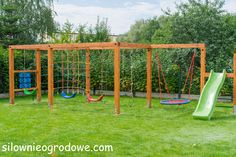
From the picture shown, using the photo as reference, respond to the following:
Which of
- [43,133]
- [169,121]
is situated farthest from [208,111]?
[43,133]

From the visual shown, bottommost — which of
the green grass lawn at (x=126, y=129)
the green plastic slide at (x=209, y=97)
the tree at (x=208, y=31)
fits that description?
the green grass lawn at (x=126, y=129)

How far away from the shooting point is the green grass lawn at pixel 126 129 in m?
5.89

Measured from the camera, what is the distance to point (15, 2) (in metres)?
19.5

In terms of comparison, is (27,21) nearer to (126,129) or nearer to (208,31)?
(208,31)

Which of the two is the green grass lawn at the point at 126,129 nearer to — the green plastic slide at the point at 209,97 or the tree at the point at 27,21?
the green plastic slide at the point at 209,97

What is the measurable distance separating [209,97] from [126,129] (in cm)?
298

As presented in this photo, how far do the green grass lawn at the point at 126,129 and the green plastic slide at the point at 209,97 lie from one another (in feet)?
0.78

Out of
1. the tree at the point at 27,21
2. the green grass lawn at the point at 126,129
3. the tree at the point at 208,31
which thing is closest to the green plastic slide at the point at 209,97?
the green grass lawn at the point at 126,129

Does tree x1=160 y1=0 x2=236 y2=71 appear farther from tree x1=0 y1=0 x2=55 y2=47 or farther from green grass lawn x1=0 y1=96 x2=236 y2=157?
tree x1=0 y1=0 x2=55 y2=47

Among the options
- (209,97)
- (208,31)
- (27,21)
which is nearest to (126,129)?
(209,97)

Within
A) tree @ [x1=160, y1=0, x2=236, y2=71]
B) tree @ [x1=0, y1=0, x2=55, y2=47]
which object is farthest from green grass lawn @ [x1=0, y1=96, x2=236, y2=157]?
tree @ [x1=0, y1=0, x2=55, y2=47]

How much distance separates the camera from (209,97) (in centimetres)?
940

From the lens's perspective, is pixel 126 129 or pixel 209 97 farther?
pixel 209 97

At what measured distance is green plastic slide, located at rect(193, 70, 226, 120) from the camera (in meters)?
8.76
